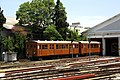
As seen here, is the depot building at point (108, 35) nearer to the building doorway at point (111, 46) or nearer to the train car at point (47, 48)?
the building doorway at point (111, 46)

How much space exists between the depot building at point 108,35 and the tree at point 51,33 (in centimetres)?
790

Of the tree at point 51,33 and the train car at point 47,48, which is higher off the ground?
the tree at point 51,33

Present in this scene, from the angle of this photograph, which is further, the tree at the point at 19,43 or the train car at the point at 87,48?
the train car at the point at 87,48

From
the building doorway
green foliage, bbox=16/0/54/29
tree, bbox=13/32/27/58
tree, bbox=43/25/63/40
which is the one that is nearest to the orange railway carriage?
tree, bbox=13/32/27/58

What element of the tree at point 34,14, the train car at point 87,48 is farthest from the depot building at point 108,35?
the tree at point 34,14

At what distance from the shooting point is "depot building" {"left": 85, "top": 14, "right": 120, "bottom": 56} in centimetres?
4769

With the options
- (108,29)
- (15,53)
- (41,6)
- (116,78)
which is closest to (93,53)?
(108,29)

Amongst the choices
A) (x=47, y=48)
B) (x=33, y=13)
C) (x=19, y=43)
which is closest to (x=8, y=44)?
(x=19, y=43)

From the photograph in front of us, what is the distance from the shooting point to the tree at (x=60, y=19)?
43938 mm

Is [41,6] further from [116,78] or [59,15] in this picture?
[116,78]

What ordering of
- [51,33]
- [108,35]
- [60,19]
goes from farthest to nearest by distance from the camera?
1. [108,35]
2. [60,19]
3. [51,33]

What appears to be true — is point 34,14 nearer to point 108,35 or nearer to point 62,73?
point 108,35

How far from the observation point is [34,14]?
4325 cm

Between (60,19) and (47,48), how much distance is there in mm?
10470
